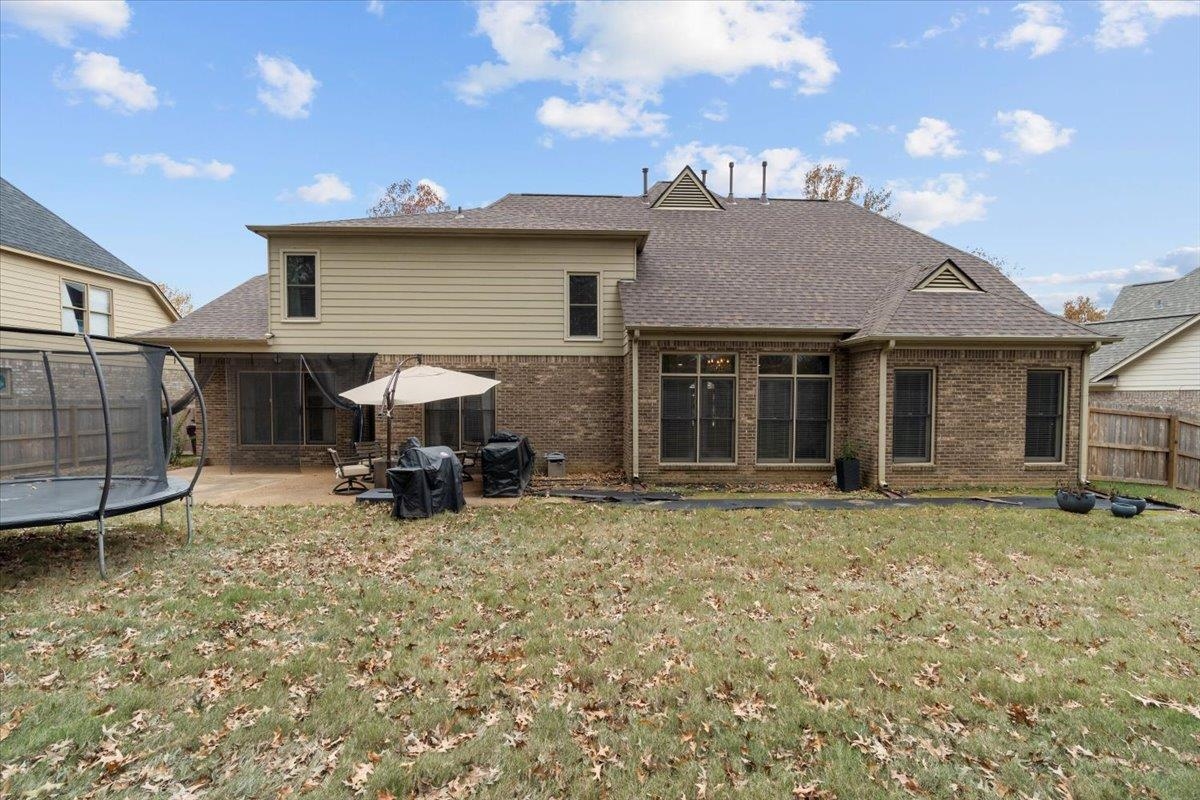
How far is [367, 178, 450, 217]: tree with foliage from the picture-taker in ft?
102

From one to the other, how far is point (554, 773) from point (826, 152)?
29.1 m

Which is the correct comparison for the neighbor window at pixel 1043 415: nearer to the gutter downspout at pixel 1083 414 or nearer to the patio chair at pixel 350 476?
the gutter downspout at pixel 1083 414

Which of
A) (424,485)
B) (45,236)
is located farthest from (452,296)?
(45,236)

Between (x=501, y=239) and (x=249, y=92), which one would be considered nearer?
(x=501, y=239)

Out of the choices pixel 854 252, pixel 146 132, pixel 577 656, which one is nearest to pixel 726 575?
pixel 577 656

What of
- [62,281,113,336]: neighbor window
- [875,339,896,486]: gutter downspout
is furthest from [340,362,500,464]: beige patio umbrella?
[62,281,113,336]: neighbor window

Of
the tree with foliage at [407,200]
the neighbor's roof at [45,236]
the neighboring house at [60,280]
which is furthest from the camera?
the tree with foliage at [407,200]

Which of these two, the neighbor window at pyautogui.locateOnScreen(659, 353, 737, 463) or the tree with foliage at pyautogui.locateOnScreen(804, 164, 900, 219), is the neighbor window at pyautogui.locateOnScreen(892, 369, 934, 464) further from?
the tree with foliage at pyautogui.locateOnScreen(804, 164, 900, 219)

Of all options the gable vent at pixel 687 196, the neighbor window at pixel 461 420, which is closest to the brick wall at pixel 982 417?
the gable vent at pixel 687 196

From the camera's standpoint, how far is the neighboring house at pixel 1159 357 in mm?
17562

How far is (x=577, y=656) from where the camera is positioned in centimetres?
423

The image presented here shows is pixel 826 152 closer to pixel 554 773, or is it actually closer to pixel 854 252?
pixel 854 252

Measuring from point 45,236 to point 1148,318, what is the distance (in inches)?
1356

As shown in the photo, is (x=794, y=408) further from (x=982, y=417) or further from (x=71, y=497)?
(x=71, y=497)
